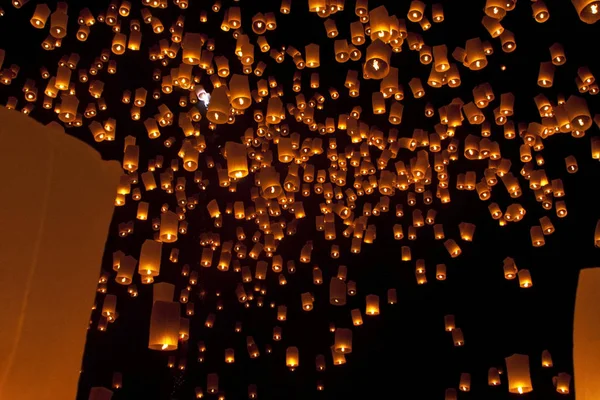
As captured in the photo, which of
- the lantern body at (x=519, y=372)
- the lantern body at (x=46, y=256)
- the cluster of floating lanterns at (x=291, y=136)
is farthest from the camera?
the lantern body at (x=519, y=372)

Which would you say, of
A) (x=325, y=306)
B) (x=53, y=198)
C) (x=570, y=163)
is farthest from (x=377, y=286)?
(x=53, y=198)

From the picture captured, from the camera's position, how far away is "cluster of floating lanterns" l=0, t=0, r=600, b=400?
13.0 feet

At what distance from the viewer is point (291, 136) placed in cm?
569

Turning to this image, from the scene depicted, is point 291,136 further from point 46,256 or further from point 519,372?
point 46,256

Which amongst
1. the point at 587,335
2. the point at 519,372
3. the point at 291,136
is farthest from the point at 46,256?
the point at 291,136

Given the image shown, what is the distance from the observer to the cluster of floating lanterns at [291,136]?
3.96 m

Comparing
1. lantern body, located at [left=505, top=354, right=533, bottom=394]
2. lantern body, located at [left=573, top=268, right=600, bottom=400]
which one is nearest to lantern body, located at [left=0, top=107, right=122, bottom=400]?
lantern body, located at [left=573, top=268, right=600, bottom=400]

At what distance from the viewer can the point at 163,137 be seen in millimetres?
7180

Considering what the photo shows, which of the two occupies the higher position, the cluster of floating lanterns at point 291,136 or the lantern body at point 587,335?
the cluster of floating lanterns at point 291,136

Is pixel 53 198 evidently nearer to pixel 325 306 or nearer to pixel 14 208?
pixel 14 208

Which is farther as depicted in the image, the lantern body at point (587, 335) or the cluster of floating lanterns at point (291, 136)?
the cluster of floating lanterns at point (291, 136)

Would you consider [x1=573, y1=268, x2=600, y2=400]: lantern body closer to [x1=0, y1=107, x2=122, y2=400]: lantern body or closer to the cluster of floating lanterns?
the cluster of floating lanterns

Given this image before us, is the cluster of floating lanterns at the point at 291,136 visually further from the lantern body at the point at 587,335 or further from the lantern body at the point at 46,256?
the lantern body at the point at 587,335

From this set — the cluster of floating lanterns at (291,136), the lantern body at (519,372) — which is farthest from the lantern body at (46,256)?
the lantern body at (519,372)
